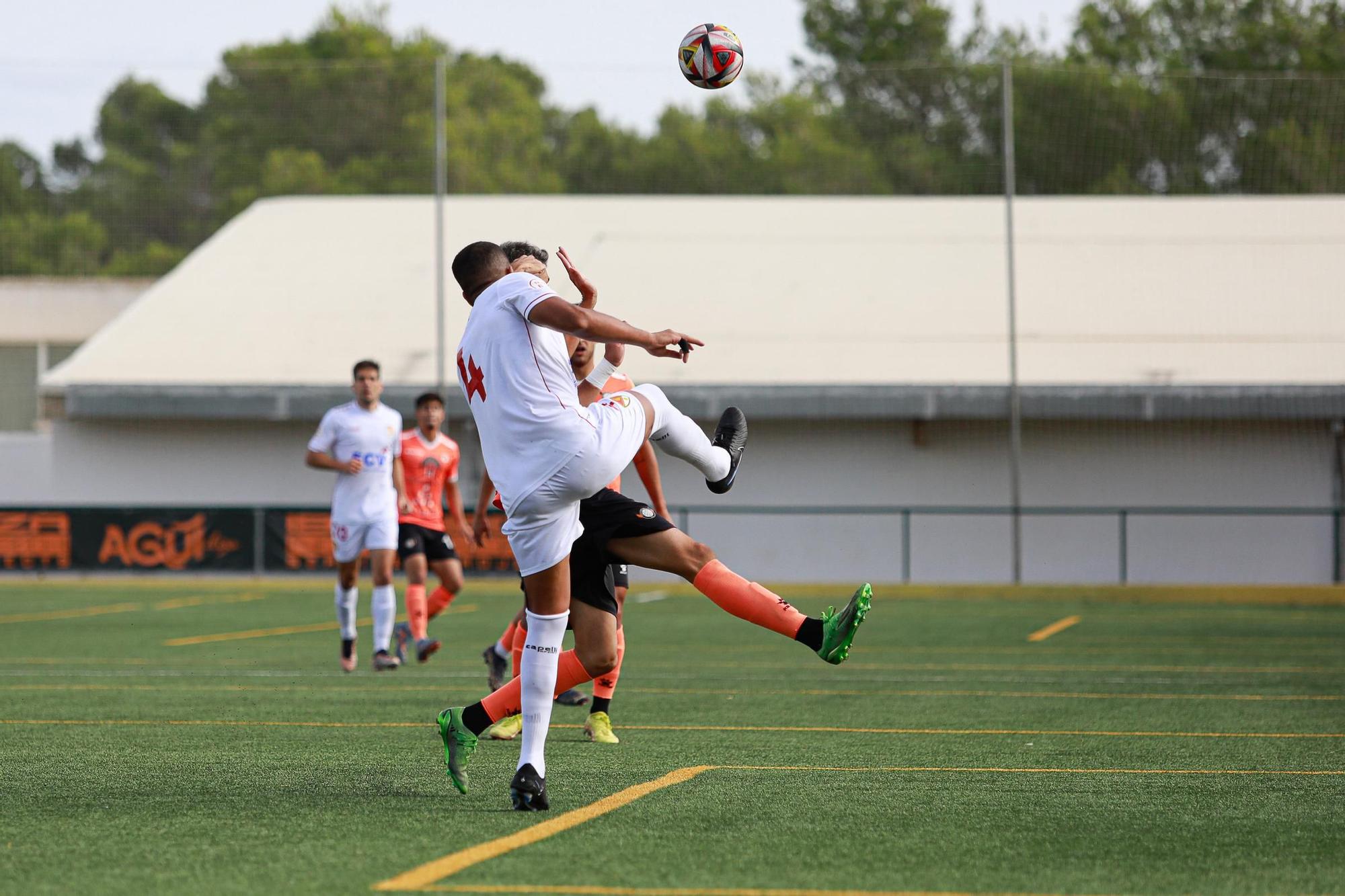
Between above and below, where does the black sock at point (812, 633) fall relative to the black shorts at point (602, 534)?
below

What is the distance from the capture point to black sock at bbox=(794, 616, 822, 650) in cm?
684

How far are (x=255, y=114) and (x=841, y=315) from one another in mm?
10924

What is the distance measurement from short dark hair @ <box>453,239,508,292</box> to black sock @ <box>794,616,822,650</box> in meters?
1.79

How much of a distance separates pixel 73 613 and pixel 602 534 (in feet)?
50.8

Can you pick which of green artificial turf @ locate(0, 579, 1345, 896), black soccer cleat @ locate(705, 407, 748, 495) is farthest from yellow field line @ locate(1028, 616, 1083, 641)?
black soccer cleat @ locate(705, 407, 748, 495)

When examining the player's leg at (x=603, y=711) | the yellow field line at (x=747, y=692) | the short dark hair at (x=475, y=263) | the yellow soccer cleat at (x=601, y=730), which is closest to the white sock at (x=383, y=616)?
the yellow field line at (x=747, y=692)

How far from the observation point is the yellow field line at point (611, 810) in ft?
16.7

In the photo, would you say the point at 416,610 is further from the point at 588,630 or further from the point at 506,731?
the point at 588,630

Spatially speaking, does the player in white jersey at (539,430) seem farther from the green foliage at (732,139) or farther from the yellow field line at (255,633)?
the green foliage at (732,139)

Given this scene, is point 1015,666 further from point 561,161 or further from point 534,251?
point 561,161

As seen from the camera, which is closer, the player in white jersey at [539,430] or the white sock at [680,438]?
the player in white jersey at [539,430]

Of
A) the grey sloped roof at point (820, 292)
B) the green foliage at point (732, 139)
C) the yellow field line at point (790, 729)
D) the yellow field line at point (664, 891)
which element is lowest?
the yellow field line at point (790, 729)

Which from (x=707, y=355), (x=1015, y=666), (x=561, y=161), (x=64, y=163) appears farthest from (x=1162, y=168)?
(x=64, y=163)

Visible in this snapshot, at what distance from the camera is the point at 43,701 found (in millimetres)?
11055
